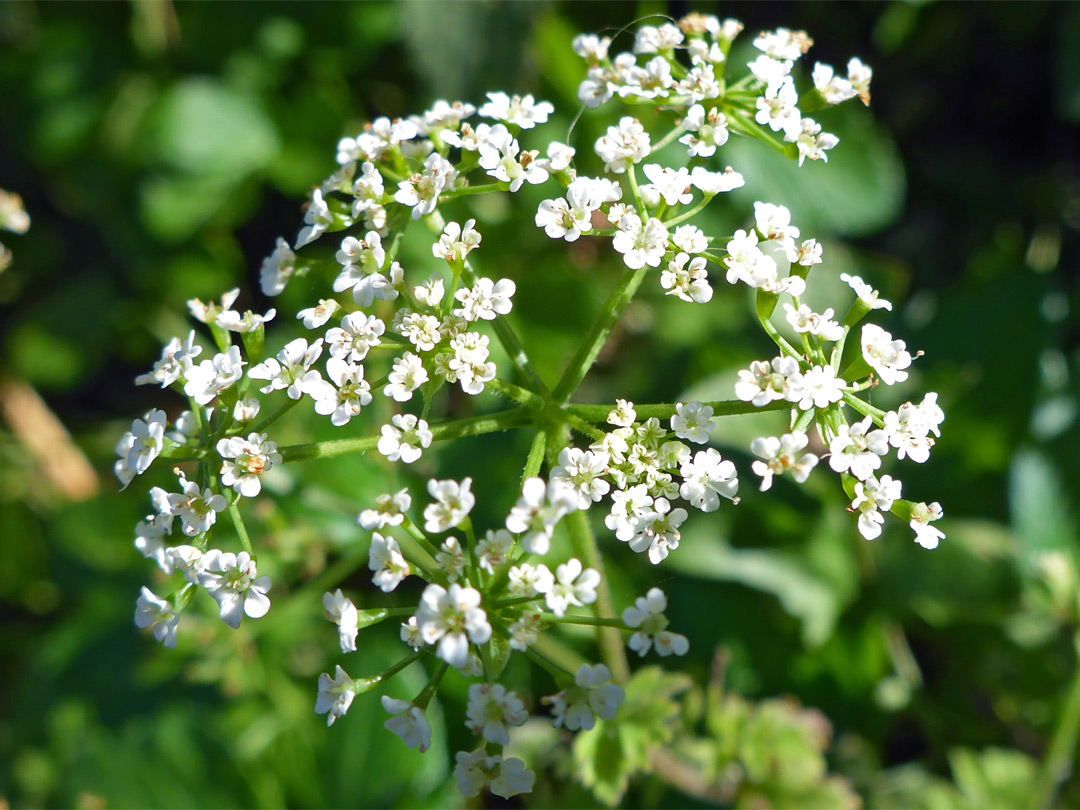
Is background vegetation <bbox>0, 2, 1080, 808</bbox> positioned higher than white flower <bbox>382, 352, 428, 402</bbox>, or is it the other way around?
white flower <bbox>382, 352, 428, 402</bbox>

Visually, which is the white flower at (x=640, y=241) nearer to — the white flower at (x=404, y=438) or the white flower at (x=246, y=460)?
the white flower at (x=404, y=438)

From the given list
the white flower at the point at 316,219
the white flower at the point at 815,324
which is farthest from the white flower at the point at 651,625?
→ the white flower at the point at 316,219

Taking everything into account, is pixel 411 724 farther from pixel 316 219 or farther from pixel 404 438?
pixel 316 219

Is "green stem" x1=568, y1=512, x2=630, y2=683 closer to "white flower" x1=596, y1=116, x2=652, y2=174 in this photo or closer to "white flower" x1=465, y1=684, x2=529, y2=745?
"white flower" x1=465, y1=684, x2=529, y2=745

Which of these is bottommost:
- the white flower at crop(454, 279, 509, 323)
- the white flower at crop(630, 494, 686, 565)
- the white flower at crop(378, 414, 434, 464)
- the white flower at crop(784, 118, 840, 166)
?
the white flower at crop(630, 494, 686, 565)

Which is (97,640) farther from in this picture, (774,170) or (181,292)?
(774,170)

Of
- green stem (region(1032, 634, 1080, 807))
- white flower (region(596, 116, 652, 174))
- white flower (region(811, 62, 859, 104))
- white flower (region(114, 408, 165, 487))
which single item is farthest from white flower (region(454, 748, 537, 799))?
green stem (region(1032, 634, 1080, 807))

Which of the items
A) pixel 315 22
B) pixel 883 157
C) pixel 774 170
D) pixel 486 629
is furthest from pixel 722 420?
pixel 315 22
